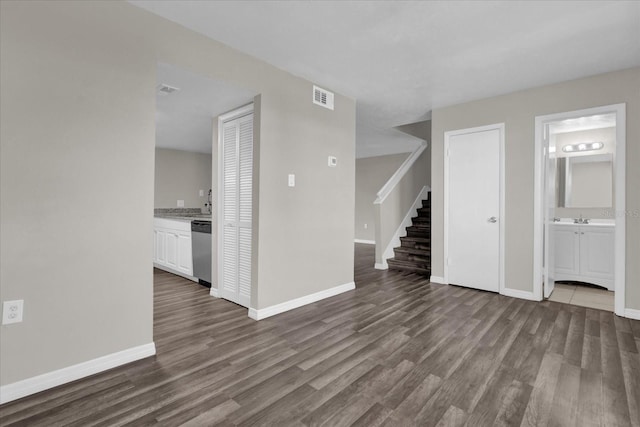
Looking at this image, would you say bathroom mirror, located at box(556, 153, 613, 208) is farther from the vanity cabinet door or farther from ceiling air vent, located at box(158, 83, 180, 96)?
ceiling air vent, located at box(158, 83, 180, 96)

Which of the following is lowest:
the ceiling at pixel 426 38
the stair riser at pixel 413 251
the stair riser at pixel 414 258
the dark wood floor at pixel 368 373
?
the dark wood floor at pixel 368 373

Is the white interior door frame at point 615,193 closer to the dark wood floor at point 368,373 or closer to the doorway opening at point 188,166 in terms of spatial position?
the dark wood floor at point 368,373

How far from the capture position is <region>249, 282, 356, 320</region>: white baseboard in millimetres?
3002

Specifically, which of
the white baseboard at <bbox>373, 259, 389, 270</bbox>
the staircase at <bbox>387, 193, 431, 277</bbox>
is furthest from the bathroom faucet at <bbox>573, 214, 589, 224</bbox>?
the white baseboard at <bbox>373, 259, 389, 270</bbox>

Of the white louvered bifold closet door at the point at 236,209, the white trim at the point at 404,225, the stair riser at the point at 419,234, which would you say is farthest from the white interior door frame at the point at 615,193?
the white louvered bifold closet door at the point at 236,209

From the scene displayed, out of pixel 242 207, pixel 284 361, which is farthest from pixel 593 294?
pixel 242 207

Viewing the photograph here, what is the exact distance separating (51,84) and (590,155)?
633 cm

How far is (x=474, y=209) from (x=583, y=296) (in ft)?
5.45

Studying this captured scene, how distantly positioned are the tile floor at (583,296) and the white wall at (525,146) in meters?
0.42

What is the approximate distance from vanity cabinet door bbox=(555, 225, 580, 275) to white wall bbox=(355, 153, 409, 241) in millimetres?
4746

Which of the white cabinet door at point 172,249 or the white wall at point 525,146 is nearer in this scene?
the white wall at point 525,146

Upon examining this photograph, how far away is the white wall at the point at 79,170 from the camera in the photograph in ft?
5.68

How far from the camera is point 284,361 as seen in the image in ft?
7.17

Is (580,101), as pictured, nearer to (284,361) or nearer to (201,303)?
(284,361)
